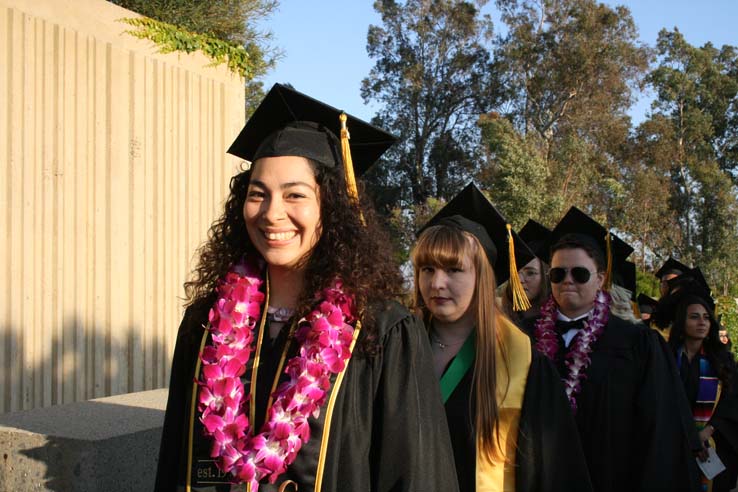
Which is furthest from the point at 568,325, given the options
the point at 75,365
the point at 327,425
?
the point at 75,365

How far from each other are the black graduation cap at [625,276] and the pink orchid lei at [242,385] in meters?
3.82

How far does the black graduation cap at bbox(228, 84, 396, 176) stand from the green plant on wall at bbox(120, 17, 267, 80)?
5018 mm

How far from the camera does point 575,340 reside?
4.06 metres

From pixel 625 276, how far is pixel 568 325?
207 cm

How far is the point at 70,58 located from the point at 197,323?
4843 millimetres

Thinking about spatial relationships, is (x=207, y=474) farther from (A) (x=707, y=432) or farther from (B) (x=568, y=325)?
(A) (x=707, y=432)

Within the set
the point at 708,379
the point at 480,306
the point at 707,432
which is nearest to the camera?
the point at 480,306

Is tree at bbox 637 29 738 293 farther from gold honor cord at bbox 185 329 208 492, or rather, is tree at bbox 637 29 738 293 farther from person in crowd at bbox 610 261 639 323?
gold honor cord at bbox 185 329 208 492

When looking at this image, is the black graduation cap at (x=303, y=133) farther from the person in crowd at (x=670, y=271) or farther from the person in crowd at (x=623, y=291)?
the person in crowd at (x=670, y=271)

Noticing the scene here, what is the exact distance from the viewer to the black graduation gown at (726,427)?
566 cm

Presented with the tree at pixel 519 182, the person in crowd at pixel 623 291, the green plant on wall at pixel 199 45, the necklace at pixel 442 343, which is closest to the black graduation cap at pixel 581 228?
the person in crowd at pixel 623 291

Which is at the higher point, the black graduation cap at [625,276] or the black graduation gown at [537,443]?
the black graduation cap at [625,276]

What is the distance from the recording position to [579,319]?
416cm

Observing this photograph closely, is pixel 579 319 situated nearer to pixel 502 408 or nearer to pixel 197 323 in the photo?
pixel 502 408
